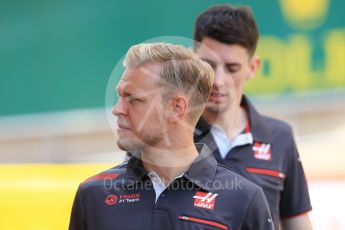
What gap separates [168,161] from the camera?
236 centimetres

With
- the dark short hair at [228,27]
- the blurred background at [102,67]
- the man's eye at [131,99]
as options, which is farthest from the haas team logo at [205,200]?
the blurred background at [102,67]

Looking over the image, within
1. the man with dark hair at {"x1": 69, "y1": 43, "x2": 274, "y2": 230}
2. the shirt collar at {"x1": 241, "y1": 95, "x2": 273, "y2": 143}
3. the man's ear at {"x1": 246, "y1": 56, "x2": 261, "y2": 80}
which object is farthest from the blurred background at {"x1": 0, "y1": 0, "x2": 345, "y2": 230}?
the man with dark hair at {"x1": 69, "y1": 43, "x2": 274, "y2": 230}

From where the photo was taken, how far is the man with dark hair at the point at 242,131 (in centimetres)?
297

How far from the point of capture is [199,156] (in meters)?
2.40

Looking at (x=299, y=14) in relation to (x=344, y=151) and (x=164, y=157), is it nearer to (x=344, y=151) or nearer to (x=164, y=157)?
(x=344, y=151)

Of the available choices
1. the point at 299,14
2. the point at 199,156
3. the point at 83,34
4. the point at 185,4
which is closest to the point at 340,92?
the point at 299,14

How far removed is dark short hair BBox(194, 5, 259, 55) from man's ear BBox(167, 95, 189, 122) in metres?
0.83

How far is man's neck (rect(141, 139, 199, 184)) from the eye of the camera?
234 centimetres

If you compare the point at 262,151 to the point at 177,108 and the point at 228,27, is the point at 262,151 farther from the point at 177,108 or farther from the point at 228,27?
the point at 177,108

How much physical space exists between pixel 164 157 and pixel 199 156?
5.1 inches

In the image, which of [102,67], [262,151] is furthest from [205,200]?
[102,67]

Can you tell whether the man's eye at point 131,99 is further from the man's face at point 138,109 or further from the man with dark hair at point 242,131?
the man with dark hair at point 242,131

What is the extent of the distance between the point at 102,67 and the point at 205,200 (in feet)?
21.7

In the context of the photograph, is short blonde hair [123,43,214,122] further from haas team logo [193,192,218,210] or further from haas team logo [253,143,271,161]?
haas team logo [253,143,271,161]
